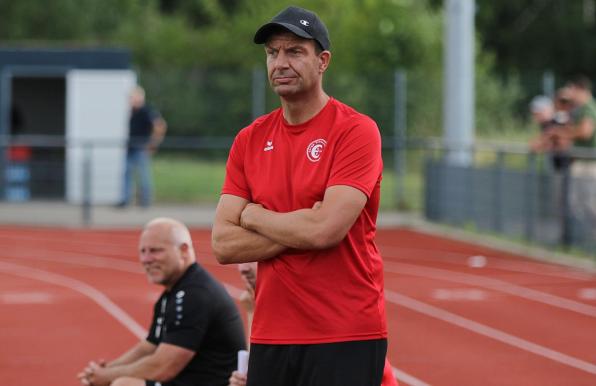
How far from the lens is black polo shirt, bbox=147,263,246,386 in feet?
22.3

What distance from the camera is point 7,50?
81.4 ft

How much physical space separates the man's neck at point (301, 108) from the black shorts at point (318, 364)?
0.71 m

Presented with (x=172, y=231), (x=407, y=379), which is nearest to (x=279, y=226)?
(x=172, y=231)

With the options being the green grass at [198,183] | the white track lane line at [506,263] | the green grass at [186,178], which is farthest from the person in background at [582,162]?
the green grass at [186,178]

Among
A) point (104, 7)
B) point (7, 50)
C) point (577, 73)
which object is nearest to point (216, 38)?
point (104, 7)

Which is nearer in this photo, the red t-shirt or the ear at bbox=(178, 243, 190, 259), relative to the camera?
the red t-shirt

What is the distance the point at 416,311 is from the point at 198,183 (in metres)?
15.3

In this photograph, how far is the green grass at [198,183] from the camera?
78.5 feet

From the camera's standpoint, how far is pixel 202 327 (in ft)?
22.3

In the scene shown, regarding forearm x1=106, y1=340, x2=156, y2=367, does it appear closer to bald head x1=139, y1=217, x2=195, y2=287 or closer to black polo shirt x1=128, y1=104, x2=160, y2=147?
bald head x1=139, y1=217, x2=195, y2=287

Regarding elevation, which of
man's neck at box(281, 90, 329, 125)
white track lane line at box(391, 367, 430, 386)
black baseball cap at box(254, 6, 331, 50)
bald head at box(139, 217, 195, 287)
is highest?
black baseball cap at box(254, 6, 331, 50)

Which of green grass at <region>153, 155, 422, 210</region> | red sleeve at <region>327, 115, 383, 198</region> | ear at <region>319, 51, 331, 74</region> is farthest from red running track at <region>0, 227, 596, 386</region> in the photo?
green grass at <region>153, 155, 422, 210</region>

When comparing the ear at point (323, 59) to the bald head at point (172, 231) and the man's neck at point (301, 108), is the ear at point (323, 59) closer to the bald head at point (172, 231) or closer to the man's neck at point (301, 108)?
the man's neck at point (301, 108)

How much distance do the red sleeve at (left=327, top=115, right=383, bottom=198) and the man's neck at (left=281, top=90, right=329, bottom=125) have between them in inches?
5.0
